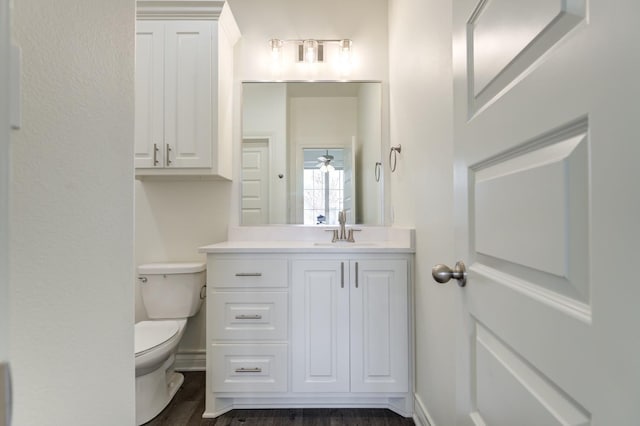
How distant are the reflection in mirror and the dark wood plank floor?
1.21 meters

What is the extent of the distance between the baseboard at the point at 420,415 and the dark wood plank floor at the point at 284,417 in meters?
0.05

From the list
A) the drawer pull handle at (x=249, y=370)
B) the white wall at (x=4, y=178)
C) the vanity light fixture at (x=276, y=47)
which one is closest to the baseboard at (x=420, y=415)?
the drawer pull handle at (x=249, y=370)

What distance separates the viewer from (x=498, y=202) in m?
0.58

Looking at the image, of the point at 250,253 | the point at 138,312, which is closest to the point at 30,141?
the point at 250,253

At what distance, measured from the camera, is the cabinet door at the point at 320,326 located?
1.66 metres

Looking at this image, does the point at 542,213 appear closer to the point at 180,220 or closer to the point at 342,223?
the point at 342,223

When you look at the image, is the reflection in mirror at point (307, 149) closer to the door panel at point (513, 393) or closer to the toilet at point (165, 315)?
the toilet at point (165, 315)

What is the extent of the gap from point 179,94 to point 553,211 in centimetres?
216

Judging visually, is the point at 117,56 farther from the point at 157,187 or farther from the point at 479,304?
the point at 157,187

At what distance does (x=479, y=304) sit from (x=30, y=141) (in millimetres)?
883

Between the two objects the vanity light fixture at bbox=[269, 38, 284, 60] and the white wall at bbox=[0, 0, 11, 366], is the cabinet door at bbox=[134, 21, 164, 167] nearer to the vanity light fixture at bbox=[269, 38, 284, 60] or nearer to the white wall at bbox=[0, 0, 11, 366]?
the vanity light fixture at bbox=[269, 38, 284, 60]

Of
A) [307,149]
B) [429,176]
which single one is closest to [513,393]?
[429,176]

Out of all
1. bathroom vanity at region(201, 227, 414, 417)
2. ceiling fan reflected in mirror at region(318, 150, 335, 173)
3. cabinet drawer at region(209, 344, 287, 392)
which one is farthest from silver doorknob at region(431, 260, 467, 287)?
ceiling fan reflected in mirror at region(318, 150, 335, 173)

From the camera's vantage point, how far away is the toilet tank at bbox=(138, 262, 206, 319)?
6.60 ft
